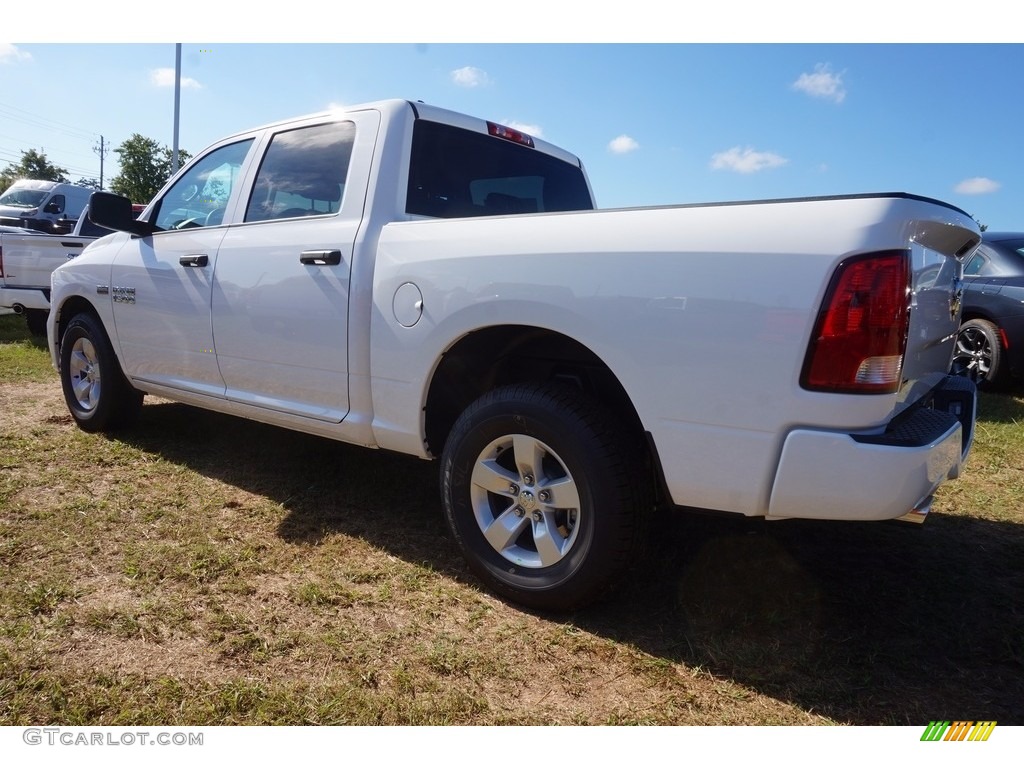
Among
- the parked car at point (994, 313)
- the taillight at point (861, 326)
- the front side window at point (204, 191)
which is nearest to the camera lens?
the taillight at point (861, 326)

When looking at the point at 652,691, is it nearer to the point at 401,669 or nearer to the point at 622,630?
the point at 622,630

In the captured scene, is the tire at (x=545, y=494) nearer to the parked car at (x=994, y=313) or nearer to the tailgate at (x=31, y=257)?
the parked car at (x=994, y=313)

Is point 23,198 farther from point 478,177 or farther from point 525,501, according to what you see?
point 525,501

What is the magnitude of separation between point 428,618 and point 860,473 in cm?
150

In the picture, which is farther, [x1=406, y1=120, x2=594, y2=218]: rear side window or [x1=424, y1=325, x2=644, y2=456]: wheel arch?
[x1=406, y1=120, x2=594, y2=218]: rear side window

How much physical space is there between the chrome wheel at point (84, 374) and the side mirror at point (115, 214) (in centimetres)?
95

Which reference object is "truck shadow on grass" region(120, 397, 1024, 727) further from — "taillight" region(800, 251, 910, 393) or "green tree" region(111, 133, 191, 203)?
"green tree" region(111, 133, 191, 203)

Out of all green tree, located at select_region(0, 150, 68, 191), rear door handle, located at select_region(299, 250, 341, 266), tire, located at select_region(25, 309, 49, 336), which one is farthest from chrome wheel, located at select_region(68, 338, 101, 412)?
green tree, located at select_region(0, 150, 68, 191)

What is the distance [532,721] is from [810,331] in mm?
1317

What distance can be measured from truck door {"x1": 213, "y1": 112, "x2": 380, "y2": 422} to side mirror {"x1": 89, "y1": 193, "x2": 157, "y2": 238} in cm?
87

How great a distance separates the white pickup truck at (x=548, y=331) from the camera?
1902 millimetres

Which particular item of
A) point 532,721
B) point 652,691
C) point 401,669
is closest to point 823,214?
point 652,691

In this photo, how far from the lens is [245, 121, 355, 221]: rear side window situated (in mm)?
3215

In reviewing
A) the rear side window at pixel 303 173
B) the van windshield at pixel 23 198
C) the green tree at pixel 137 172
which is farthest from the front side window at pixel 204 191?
the green tree at pixel 137 172
